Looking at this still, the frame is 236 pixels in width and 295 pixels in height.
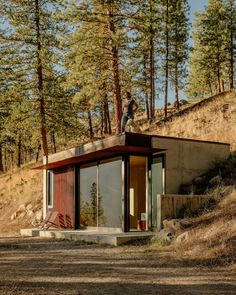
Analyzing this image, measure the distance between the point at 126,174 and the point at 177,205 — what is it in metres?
2.23

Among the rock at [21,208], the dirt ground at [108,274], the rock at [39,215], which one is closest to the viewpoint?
the dirt ground at [108,274]

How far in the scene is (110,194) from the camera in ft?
53.6

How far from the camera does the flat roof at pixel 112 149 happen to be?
46.5ft

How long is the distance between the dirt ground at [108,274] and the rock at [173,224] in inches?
40.7

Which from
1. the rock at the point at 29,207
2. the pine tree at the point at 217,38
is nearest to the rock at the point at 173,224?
the rock at the point at 29,207

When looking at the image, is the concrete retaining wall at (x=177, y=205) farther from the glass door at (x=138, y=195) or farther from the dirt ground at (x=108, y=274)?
the glass door at (x=138, y=195)

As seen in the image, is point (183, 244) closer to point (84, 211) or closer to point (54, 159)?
point (84, 211)

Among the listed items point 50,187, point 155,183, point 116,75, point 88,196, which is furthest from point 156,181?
point 116,75

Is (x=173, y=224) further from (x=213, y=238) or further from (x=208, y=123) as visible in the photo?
(x=208, y=123)

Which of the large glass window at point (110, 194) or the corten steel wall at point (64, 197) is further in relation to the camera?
the corten steel wall at point (64, 197)

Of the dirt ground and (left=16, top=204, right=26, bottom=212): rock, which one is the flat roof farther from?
(left=16, top=204, right=26, bottom=212): rock

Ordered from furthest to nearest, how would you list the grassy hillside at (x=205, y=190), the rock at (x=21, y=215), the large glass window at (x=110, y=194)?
the rock at (x=21, y=215) → the large glass window at (x=110, y=194) → the grassy hillside at (x=205, y=190)

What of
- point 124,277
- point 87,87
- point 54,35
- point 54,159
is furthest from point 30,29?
point 124,277

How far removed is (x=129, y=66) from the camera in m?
23.1
